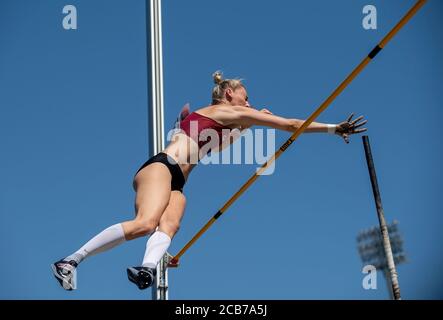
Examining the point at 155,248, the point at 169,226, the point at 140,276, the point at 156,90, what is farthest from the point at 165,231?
the point at 156,90

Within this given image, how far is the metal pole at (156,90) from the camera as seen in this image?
24.1 ft

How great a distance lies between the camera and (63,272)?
206 inches

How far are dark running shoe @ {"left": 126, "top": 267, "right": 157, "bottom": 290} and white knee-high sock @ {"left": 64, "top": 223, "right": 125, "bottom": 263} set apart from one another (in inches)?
11.4

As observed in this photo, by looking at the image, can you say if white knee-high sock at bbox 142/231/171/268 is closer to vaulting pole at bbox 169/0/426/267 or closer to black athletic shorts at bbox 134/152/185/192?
black athletic shorts at bbox 134/152/185/192

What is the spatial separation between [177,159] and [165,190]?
1.31ft

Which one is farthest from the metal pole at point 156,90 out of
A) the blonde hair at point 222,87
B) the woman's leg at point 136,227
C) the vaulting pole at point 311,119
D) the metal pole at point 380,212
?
the metal pole at point 380,212

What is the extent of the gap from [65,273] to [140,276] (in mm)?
513

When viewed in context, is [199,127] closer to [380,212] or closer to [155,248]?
[155,248]

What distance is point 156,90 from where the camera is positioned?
7.99 meters
